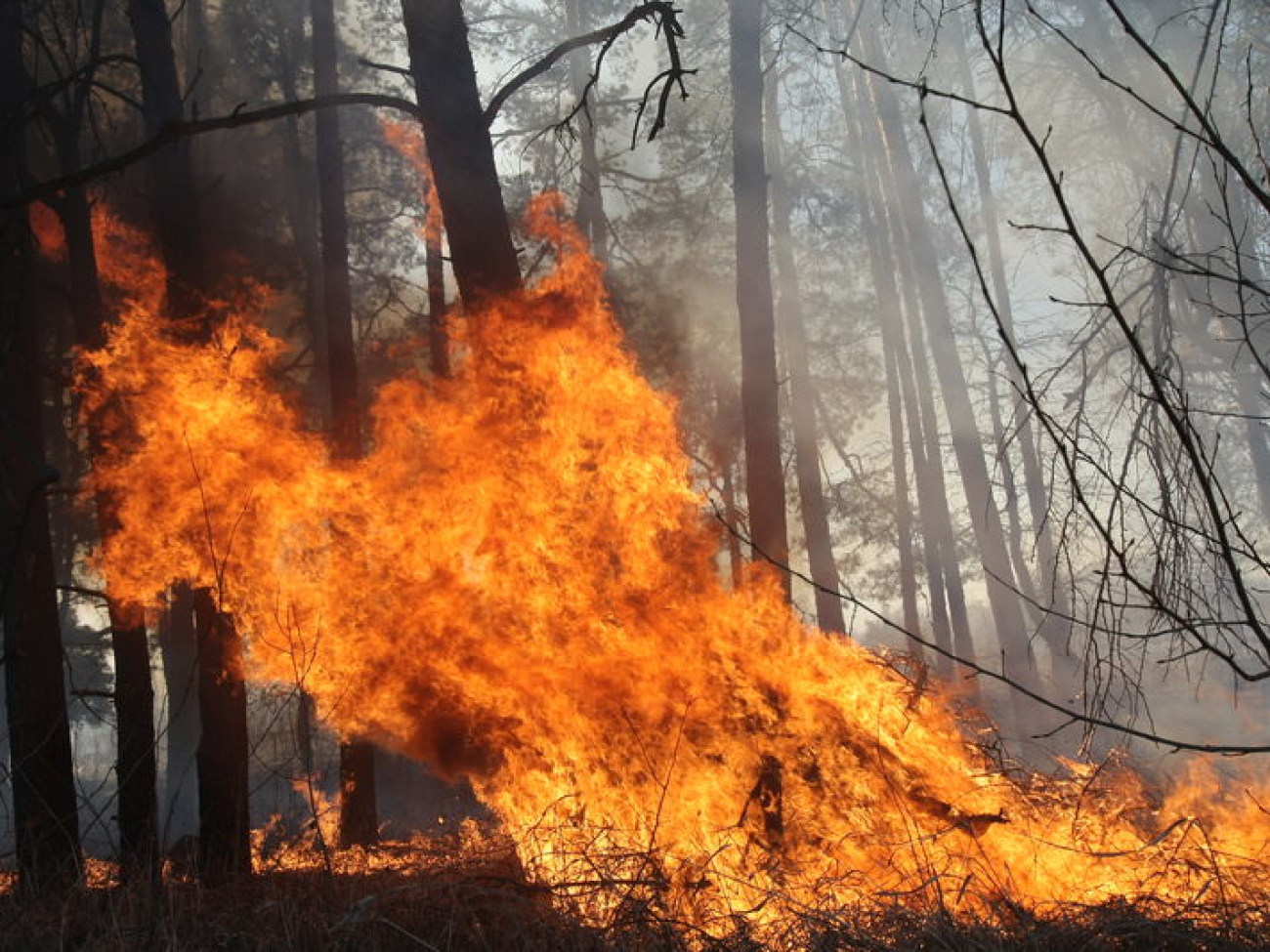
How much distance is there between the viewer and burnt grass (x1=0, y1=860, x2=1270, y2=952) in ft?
11.0

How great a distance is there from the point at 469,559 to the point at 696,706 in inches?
85.2

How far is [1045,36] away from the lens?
1759cm

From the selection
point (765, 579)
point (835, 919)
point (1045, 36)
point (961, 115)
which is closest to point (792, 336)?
point (1045, 36)

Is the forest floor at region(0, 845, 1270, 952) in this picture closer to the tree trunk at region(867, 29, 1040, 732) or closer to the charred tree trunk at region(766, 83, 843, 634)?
the charred tree trunk at region(766, 83, 843, 634)

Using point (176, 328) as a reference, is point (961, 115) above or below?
above

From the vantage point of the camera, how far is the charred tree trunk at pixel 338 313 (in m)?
11.2

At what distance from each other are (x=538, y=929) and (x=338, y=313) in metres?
9.88

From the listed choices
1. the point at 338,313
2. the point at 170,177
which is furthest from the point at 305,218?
the point at 170,177

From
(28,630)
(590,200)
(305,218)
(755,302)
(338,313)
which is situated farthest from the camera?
(590,200)

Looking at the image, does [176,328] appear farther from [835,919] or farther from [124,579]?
[835,919]

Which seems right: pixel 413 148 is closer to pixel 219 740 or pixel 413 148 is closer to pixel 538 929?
pixel 219 740

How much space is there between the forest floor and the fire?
1.32ft

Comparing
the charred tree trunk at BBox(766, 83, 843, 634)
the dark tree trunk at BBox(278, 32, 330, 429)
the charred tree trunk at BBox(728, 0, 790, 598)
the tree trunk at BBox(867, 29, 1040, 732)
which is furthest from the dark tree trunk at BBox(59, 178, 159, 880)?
the tree trunk at BBox(867, 29, 1040, 732)

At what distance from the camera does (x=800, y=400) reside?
18.0 metres
